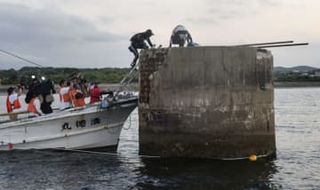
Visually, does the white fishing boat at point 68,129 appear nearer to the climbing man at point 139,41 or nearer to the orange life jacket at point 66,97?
the orange life jacket at point 66,97

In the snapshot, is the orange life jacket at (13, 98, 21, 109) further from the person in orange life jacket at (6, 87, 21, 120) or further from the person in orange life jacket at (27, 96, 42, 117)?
the person in orange life jacket at (27, 96, 42, 117)

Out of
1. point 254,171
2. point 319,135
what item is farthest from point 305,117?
point 254,171

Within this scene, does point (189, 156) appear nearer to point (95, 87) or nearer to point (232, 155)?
point (232, 155)

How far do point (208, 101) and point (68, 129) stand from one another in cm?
640

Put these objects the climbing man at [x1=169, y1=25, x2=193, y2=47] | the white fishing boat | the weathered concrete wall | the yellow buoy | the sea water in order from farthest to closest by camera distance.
Answer: 1. the white fishing boat
2. the climbing man at [x1=169, y1=25, x2=193, y2=47]
3. the yellow buoy
4. the weathered concrete wall
5. the sea water

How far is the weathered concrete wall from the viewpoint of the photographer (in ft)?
54.9

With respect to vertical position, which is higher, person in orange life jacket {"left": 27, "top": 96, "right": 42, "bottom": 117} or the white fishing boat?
person in orange life jacket {"left": 27, "top": 96, "right": 42, "bottom": 117}

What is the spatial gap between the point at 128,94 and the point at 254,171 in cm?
606

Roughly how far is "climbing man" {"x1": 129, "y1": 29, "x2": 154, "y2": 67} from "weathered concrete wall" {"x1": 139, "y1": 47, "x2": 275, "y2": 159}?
1.90 meters

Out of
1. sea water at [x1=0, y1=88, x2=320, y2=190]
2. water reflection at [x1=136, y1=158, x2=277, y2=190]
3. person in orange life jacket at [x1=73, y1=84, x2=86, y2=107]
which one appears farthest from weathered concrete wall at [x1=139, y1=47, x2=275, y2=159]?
person in orange life jacket at [x1=73, y1=84, x2=86, y2=107]

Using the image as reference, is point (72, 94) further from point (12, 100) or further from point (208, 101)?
point (208, 101)

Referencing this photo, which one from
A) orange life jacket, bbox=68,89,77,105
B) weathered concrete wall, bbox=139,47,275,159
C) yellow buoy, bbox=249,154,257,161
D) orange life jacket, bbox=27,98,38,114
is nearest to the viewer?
weathered concrete wall, bbox=139,47,275,159

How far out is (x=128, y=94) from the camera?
67.1 feet

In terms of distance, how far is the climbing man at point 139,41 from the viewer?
63.4 feet
